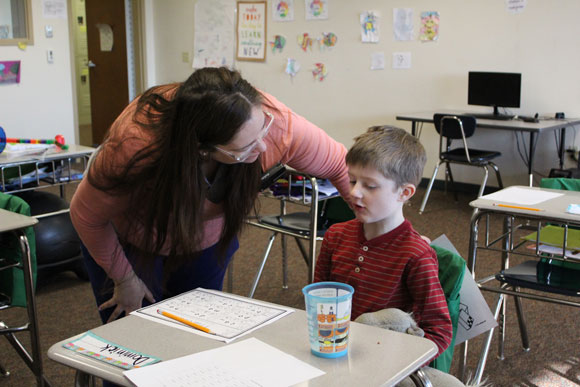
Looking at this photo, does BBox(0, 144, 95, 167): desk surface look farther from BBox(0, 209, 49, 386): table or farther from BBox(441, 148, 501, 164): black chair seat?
BBox(441, 148, 501, 164): black chair seat

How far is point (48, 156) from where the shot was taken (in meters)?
3.04

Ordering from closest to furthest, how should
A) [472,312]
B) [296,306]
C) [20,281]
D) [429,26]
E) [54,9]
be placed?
1. [472,312]
2. [20,281]
3. [296,306]
4. [429,26]
5. [54,9]

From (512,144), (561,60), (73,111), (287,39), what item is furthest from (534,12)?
(73,111)

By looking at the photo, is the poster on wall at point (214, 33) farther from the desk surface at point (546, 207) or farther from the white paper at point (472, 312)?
the white paper at point (472, 312)

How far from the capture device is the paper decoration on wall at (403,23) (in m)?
5.74

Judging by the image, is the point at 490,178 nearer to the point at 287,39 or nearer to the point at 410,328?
the point at 287,39

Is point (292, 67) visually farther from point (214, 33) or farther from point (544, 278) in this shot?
point (544, 278)

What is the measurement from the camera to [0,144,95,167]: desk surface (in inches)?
114

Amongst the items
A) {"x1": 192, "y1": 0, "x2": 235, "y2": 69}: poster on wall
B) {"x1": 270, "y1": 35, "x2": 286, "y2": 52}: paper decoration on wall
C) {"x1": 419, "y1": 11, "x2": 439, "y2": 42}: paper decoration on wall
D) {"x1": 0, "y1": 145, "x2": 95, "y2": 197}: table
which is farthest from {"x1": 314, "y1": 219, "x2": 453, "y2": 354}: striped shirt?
{"x1": 192, "y1": 0, "x2": 235, "y2": 69}: poster on wall

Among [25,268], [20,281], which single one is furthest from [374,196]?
[20,281]

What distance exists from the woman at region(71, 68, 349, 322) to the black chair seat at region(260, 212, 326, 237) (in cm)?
104

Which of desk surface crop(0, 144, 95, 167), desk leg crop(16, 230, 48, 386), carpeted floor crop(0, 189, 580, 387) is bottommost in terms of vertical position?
carpeted floor crop(0, 189, 580, 387)

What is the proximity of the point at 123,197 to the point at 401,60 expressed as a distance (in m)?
4.79

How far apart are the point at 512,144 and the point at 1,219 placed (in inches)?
171
